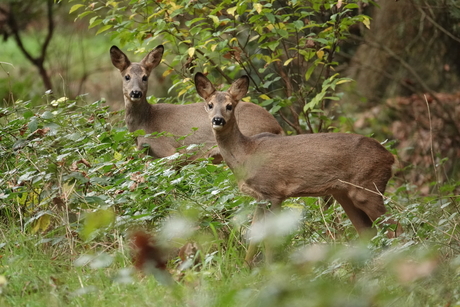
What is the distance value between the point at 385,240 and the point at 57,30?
10.8 meters

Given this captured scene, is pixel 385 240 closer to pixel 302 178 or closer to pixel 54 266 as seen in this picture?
pixel 302 178

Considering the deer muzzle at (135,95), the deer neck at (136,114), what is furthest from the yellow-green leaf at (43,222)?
the deer neck at (136,114)

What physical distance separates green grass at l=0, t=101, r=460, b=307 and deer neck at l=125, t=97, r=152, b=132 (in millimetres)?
1019

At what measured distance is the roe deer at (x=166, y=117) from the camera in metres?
7.38

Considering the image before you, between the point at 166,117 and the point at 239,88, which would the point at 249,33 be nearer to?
the point at 239,88

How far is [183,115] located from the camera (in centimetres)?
766

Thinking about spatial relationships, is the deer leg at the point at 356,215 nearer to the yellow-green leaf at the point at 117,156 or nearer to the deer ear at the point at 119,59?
the yellow-green leaf at the point at 117,156

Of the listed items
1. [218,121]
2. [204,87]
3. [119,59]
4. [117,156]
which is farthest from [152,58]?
[218,121]

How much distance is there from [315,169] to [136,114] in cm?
267

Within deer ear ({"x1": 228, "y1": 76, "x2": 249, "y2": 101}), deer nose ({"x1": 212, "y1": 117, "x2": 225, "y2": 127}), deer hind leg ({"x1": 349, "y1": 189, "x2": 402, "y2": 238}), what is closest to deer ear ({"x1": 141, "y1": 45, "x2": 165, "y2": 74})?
deer ear ({"x1": 228, "y1": 76, "x2": 249, "y2": 101})

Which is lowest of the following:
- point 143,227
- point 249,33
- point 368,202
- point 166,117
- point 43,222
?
point 368,202

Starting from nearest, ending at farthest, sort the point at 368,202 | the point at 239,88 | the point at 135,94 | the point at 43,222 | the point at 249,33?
the point at 43,222
the point at 368,202
the point at 239,88
the point at 249,33
the point at 135,94

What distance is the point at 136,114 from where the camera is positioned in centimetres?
775

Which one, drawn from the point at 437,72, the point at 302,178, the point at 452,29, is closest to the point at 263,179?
the point at 302,178
